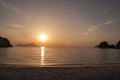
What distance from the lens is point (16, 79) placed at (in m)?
22.6

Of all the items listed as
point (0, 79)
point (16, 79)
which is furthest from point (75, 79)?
point (0, 79)

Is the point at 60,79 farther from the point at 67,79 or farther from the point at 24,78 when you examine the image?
the point at 24,78

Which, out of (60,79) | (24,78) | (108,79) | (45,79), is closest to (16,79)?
(24,78)

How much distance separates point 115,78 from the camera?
23.6m

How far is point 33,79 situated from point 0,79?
366 centimetres

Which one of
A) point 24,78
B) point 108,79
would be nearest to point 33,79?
point 24,78

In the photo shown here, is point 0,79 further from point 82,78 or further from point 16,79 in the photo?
point 82,78

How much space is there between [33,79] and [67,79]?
373 cm

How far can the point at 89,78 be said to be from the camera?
23562 mm

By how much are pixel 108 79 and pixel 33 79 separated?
831 centimetres

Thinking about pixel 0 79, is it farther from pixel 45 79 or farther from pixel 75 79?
pixel 75 79

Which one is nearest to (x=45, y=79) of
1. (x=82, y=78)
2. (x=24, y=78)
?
(x=24, y=78)

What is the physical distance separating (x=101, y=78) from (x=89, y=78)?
1.38 m

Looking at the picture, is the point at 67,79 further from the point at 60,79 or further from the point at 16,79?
the point at 16,79
